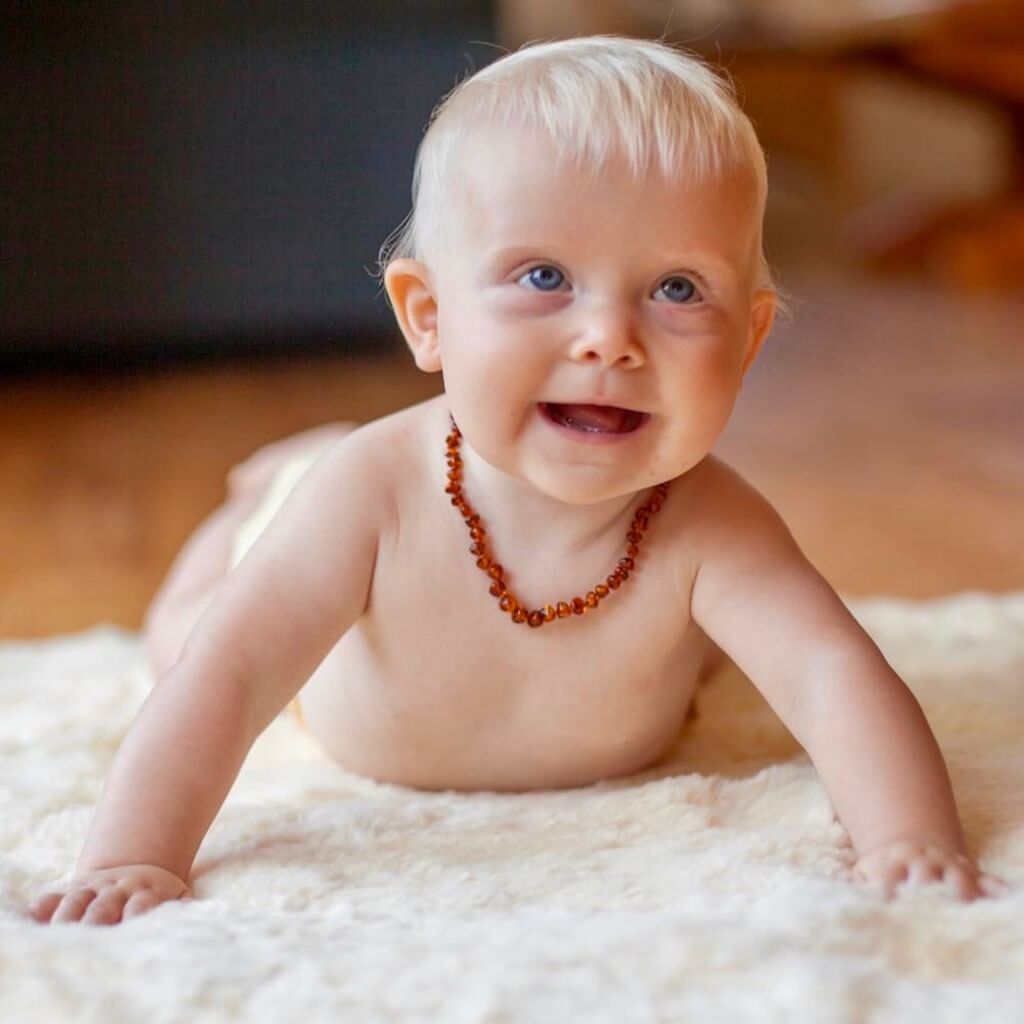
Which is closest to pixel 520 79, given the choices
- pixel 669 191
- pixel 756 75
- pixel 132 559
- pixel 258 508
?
pixel 669 191

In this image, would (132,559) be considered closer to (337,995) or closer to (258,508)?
(258,508)

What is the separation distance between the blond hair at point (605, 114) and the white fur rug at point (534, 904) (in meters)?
0.29

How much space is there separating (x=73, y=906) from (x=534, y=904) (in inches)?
8.1

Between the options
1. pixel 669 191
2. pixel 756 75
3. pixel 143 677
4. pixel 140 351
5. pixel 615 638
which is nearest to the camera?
pixel 669 191

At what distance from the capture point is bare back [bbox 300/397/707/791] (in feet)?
2.76

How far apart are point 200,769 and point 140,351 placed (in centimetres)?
196

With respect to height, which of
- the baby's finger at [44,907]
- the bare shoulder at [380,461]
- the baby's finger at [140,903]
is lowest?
the baby's finger at [44,907]

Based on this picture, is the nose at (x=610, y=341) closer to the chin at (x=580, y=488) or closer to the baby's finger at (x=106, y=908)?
the chin at (x=580, y=488)

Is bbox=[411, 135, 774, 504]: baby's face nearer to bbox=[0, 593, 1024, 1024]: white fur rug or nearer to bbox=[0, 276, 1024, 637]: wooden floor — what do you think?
bbox=[0, 593, 1024, 1024]: white fur rug

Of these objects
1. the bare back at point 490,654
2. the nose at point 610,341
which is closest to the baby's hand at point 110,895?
the bare back at point 490,654

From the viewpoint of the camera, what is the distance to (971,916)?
2.16 ft

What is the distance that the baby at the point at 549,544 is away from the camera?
0.72 m

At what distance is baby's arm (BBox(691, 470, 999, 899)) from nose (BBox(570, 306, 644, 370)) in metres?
0.16

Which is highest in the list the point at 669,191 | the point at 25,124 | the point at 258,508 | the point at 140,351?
the point at 669,191
